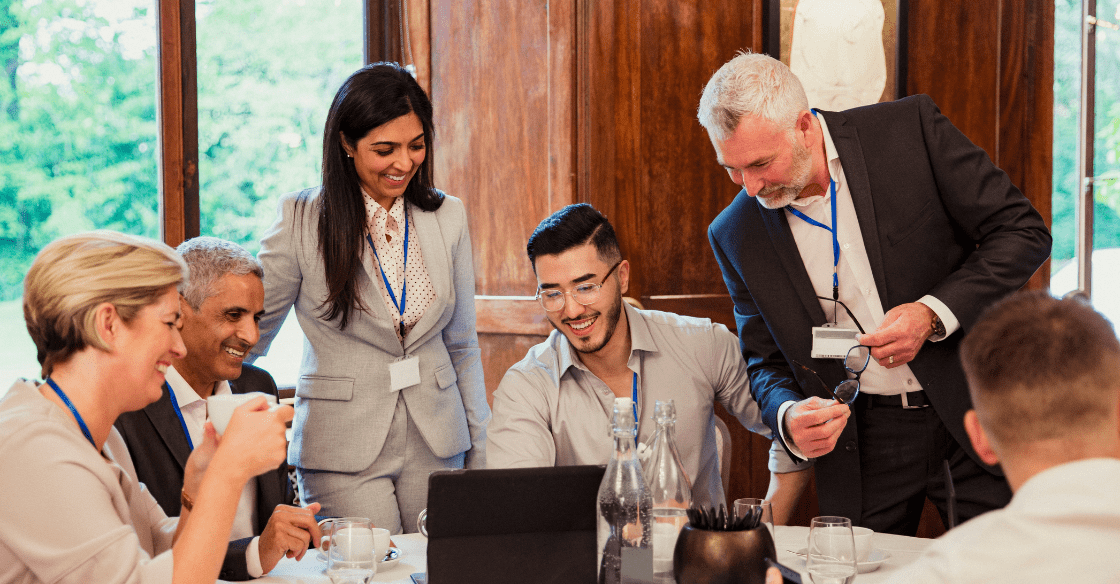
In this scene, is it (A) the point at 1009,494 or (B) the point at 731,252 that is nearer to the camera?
(A) the point at 1009,494

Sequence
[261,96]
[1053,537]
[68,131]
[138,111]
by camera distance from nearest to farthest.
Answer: [1053,537]
[68,131]
[138,111]
[261,96]

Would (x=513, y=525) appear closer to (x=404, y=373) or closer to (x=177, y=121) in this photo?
(x=404, y=373)

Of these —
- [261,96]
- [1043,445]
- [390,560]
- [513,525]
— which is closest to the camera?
[1043,445]

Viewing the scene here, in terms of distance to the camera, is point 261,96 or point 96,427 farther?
point 261,96

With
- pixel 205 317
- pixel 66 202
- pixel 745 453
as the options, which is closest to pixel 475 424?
pixel 205 317

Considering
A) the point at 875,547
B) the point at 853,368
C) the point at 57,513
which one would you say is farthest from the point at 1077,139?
the point at 57,513

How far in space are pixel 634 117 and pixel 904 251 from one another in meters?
1.41

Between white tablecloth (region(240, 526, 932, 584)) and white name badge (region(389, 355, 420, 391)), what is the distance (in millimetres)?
681

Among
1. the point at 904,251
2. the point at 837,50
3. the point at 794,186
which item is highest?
the point at 837,50

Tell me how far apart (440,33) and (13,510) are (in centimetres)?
277

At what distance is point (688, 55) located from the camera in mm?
3510

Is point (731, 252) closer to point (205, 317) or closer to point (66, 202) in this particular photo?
point (205, 317)

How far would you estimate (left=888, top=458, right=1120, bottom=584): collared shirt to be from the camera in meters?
0.99

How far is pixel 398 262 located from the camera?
8.89 ft
